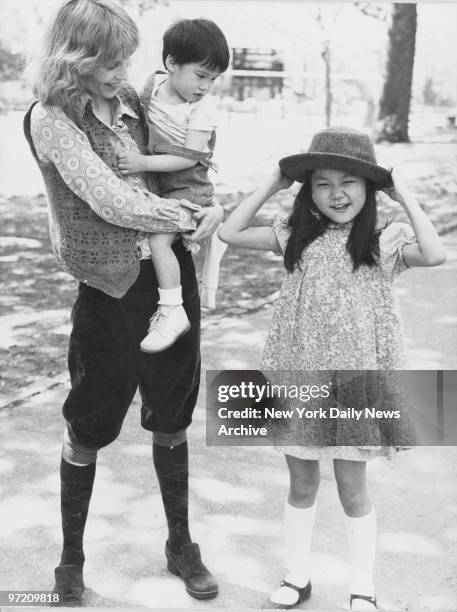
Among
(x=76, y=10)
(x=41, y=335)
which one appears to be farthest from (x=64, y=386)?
(x=76, y=10)

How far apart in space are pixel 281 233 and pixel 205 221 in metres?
0.20

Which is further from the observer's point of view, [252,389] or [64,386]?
[64,386]

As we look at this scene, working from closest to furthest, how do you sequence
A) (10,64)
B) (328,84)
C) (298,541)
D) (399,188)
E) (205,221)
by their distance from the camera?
(399,188)
(205,221)
(298,541)
(10,64)
(328,84)

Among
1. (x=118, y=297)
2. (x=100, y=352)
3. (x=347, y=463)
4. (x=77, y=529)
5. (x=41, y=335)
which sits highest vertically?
(x=118, y=297)

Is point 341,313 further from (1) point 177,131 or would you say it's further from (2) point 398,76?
(2) point 398,76

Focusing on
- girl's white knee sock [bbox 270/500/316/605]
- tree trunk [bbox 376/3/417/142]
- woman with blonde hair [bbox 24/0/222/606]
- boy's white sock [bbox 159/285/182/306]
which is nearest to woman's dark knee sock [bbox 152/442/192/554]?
woman with blonde hair [bbox 24/0/222/606]

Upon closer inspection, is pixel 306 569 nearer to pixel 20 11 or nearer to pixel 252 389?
pixel 252 389

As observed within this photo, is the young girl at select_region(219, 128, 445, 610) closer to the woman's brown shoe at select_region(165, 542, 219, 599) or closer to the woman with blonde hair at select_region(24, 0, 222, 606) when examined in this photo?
the woman with blonde hair at select_region(24, 0, 222, 606)

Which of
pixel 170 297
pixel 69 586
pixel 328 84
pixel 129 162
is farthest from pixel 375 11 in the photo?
pixel 69 586

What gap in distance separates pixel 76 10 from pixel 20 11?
1.44 feet

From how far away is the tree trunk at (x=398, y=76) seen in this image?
3.10 metres

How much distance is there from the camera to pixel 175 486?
108 inches

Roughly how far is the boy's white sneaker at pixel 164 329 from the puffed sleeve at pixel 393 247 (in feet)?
1.71

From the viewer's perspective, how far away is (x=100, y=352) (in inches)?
99.5
